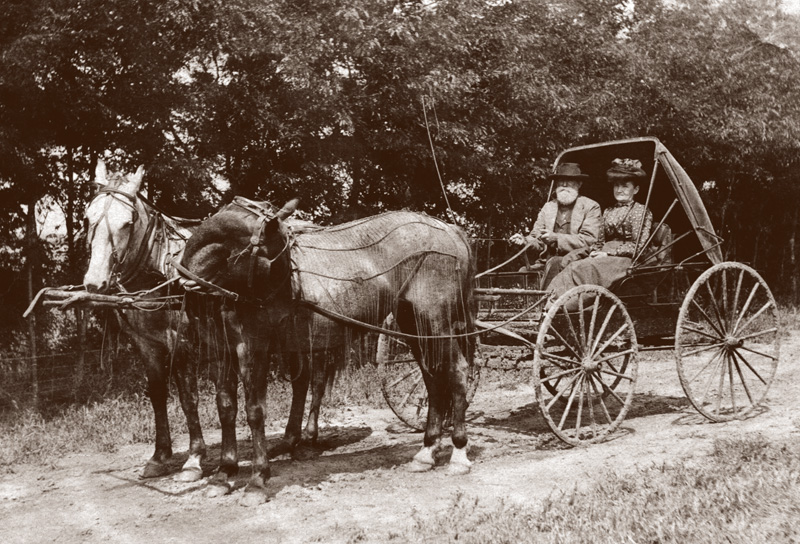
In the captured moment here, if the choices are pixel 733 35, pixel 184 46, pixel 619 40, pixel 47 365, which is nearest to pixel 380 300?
pixel 184 46

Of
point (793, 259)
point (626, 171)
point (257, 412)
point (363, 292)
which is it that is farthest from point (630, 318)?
point (793, 259)

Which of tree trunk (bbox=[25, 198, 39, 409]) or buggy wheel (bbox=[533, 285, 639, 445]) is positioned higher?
tree trunk (bbox=[25, 198, 39, 409])

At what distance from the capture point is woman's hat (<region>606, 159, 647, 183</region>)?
820cm

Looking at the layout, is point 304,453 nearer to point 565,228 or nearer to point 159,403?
point 159,403

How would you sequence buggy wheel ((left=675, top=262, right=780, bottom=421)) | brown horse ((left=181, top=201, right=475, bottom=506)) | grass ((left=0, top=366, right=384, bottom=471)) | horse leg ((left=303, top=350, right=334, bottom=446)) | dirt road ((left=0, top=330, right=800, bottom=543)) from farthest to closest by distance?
grass ((left=0, top=366, right=384, bottom=471)), buggy wheel ((left=675, top=262, right=780, bottom=421)), horse leg ((left=303, top=350, right=334, bottom=446)), brown horse ((left=181, top=201, right=475, bottom=506)), dirt road ((left=0, top=330, right=800, bottom=543))

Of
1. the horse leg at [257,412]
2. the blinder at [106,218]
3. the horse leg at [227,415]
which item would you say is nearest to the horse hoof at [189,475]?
the horse leg at [227,415]

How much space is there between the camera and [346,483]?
646 cm

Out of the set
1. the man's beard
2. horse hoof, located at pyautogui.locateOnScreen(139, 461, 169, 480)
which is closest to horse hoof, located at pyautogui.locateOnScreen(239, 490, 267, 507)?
horse hoof, located at pyautogui.locateOnScreen(139, 461, 169, 480)

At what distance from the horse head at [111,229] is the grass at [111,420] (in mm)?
2326

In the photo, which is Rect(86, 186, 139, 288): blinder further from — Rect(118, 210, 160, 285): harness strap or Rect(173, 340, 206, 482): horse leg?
Rect(173, 340, 206, 482): horse leg

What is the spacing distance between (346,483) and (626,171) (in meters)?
4.29

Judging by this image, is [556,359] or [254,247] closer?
[254,247]

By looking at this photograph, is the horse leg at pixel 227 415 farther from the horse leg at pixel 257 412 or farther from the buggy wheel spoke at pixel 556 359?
the buggy wheel spoke at pixel 556 359

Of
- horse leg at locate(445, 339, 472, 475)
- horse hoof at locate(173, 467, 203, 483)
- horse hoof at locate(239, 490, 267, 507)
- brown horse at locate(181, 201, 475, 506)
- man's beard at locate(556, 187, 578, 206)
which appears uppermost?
man's beard at locate(556, 187, 578, 206)
